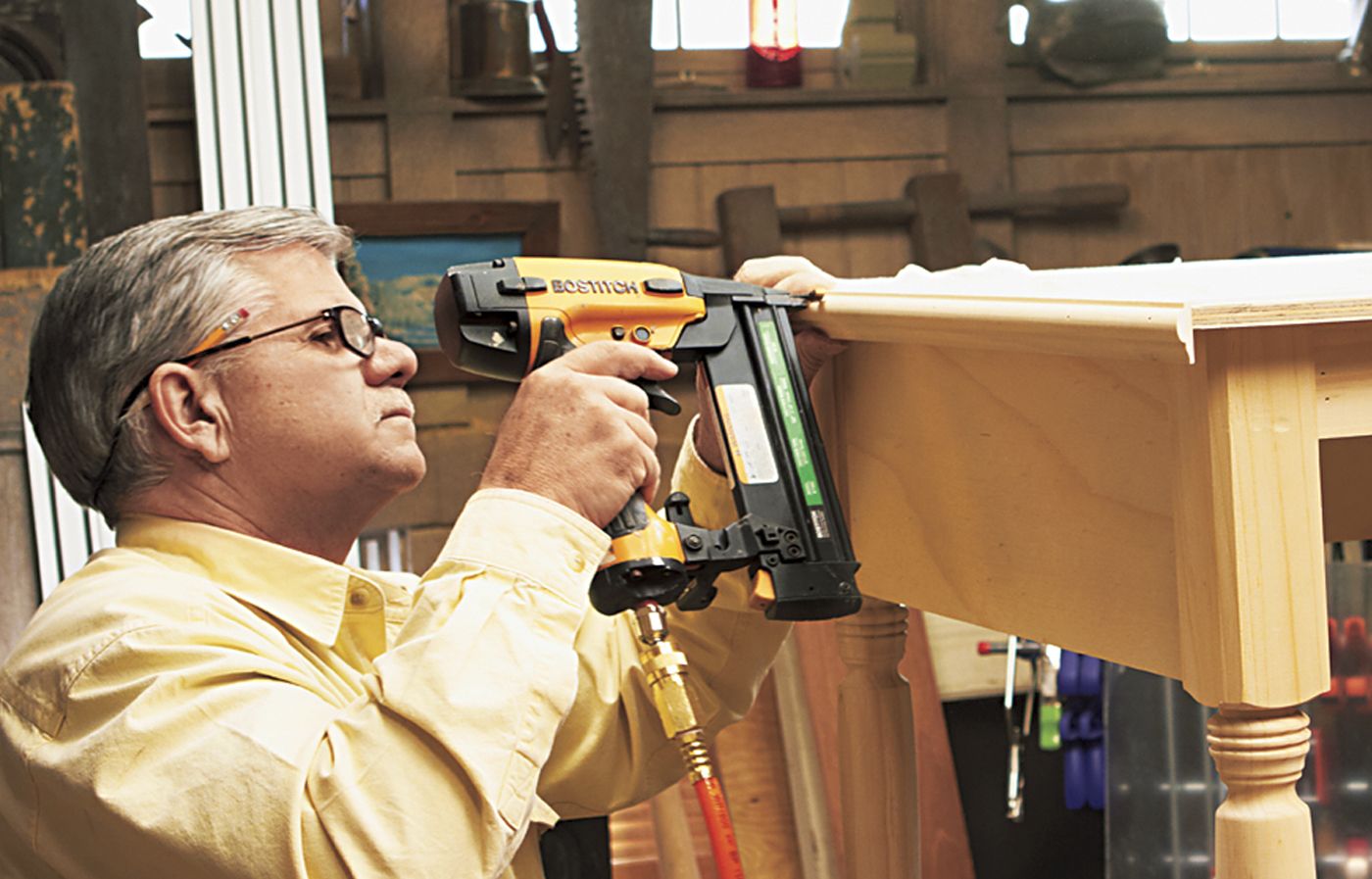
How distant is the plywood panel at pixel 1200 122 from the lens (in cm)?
378

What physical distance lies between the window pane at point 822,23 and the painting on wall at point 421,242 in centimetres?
88

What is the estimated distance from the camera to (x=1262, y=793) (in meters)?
0.89

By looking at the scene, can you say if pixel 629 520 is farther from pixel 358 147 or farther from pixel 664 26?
pixel 664 26

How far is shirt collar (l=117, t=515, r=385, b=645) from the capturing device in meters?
1.24

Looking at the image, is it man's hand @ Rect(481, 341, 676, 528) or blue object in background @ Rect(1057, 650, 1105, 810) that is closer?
man's hand @ Rect(481, 341, 676, 528)

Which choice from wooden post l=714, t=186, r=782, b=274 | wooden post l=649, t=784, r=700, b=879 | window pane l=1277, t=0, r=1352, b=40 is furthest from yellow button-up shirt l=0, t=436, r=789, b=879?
window pane l=1277, t=0, r=1352, b=40

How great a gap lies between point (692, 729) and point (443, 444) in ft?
7.60

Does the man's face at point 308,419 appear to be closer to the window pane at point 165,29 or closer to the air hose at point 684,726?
the air hose at point 684,726

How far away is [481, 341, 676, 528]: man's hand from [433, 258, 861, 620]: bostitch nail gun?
2 cm

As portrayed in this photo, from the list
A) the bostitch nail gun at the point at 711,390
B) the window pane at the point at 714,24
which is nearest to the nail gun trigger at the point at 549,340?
the bostitch nail gun at the point at 711,390

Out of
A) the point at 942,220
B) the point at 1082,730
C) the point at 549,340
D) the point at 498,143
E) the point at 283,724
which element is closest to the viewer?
the point at 283,724

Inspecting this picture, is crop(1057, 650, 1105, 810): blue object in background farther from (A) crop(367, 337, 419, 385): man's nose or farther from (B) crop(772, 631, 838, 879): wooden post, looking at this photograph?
(A) crop(367, 337, 419, 385): man's nose

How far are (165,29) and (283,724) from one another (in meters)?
2.58

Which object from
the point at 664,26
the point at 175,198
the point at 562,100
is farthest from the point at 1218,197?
the point at 175,198
